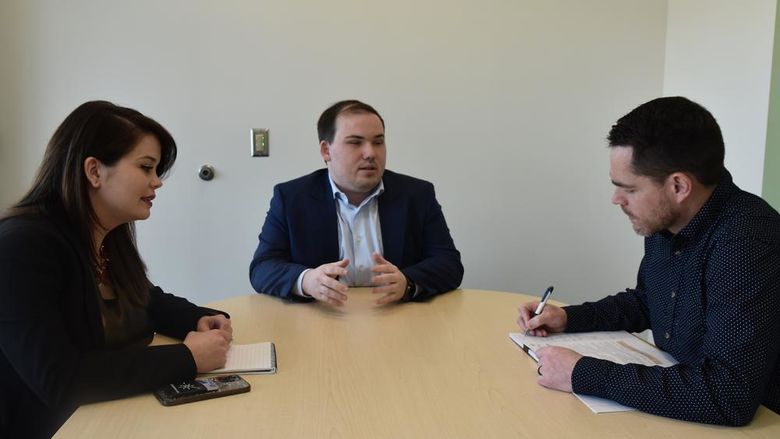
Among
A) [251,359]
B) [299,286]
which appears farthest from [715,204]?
[299,286]

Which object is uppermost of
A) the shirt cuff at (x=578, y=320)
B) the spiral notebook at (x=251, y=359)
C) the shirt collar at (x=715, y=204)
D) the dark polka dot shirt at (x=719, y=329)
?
the shirt collar at (x=715, y=204)

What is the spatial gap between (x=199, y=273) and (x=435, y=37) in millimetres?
1686

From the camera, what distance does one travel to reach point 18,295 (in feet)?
3.91

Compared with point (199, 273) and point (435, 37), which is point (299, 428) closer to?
point (199, 273)

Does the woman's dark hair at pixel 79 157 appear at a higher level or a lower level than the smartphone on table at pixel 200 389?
higher

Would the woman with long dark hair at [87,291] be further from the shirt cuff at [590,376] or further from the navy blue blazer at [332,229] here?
the shirt cuff at [590,376]

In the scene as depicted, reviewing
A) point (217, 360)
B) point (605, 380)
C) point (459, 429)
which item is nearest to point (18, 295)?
point (217, 360)

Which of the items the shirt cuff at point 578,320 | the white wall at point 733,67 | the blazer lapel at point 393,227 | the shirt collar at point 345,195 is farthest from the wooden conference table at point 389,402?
the white wall at point 733,67

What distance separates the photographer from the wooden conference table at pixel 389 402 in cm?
112

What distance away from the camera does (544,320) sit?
5.42ft

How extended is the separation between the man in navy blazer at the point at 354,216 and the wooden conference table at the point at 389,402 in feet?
1.86

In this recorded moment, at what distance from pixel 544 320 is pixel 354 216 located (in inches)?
38.1

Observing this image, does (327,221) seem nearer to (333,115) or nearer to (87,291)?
(333,115)

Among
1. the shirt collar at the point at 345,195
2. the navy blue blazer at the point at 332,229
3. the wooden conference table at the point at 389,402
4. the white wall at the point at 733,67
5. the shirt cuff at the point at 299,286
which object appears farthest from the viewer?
the white wall at the point at 733,67
